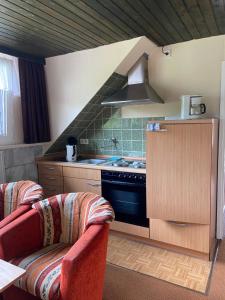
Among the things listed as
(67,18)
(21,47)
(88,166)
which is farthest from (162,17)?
(88,166)

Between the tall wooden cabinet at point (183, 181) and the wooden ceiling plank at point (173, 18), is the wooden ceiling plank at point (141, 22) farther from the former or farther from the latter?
the tall wooden cabinet at point (183, 181)

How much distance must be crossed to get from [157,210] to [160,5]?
191 cm

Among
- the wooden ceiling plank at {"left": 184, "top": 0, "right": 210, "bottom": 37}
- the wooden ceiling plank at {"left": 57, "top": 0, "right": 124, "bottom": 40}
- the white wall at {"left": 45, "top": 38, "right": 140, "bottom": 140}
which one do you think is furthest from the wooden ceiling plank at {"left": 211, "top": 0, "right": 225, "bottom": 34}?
the wooden ceiling plank at {"left": 57, "top": 0, "right": 124, "bottom": 40}

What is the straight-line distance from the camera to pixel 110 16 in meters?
1.96

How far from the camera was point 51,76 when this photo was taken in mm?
3219

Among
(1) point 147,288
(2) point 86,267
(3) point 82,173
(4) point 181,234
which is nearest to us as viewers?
(2) point 86,267

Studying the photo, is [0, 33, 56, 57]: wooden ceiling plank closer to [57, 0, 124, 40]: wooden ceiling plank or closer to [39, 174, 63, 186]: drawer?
[57, 0, 124, 40]: wooden ceiling plank

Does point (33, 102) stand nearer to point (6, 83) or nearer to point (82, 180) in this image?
point (6, 83)

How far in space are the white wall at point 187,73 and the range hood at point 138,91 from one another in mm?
137

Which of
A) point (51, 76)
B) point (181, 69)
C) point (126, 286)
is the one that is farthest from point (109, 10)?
point (126, 286)

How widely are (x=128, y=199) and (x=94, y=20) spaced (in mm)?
1907

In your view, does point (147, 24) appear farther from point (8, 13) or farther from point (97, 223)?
point (97, 223)

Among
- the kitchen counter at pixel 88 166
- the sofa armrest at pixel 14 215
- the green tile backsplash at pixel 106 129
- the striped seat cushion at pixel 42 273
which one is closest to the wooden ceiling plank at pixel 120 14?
the green tile backsplash at pixel 106 129

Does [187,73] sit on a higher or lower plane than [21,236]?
higher
